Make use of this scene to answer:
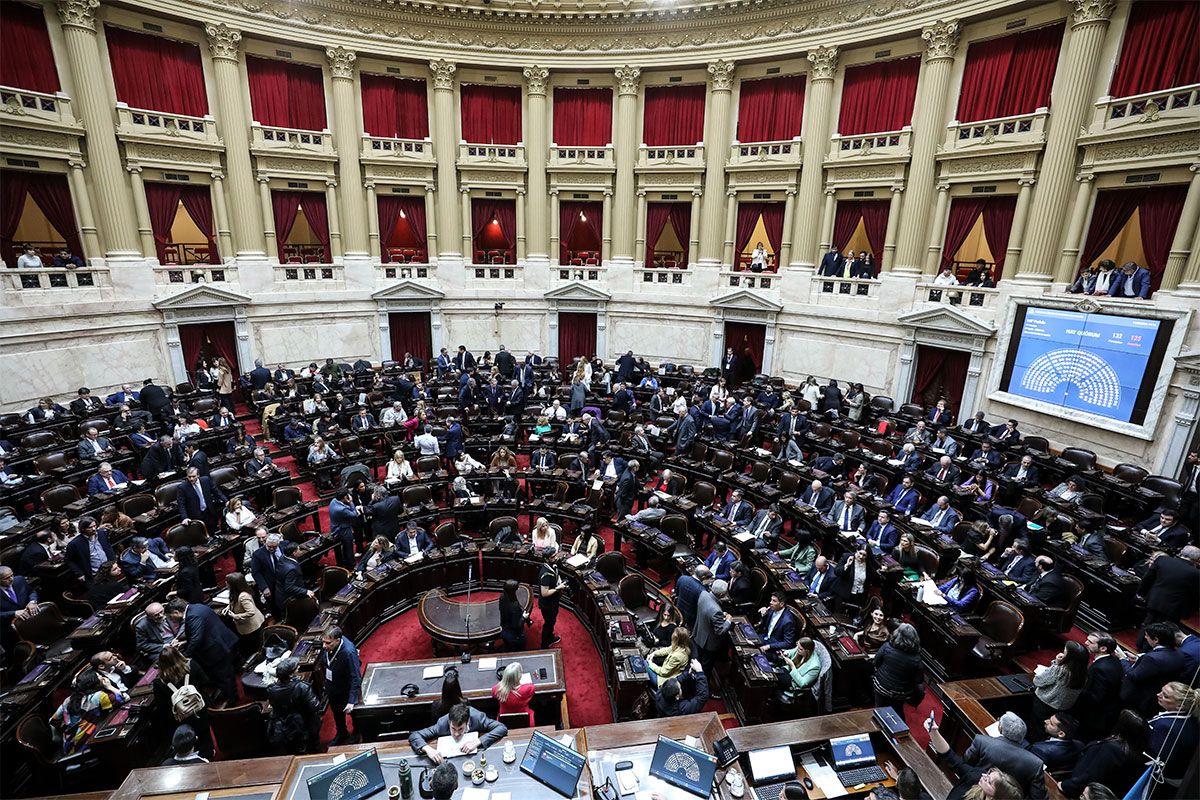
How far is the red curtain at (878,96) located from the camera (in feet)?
59.3

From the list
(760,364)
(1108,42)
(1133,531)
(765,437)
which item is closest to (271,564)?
(765,437)

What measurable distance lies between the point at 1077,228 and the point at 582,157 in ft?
53.0

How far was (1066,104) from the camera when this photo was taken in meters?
14.6

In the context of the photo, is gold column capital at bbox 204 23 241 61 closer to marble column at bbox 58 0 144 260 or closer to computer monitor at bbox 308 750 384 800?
marble column at bbox 58 0 144 260

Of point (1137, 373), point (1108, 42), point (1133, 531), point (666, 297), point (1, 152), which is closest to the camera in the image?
point (1133, 531)

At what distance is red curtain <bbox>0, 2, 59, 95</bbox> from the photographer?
15.1m

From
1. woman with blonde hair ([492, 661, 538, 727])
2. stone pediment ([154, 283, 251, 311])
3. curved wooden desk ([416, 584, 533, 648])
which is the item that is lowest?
curved wooden desk ([416, 584, 533, 648])

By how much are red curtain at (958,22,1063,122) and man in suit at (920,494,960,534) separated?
477 inches

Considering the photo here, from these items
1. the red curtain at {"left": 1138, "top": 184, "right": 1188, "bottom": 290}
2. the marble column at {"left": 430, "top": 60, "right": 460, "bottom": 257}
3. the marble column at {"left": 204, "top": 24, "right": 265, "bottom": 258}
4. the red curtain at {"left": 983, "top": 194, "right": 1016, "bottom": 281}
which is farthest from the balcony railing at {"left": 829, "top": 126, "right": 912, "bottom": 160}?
the marble column at {"left": 204, "top": 24, "right": 265, "bottom": 258}

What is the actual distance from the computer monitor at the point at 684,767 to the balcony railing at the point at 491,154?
2178 centimetres

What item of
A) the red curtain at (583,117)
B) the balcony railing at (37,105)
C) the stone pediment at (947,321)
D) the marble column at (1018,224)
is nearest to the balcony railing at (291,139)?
the balcony railing at (37,105)

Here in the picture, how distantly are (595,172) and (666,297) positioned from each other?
5733 millimetres

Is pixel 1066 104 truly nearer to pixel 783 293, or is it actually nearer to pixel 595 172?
pixel 783 293

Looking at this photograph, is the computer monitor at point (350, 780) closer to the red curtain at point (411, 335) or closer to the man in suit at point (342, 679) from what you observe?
the man in suit at point (342, 679)
